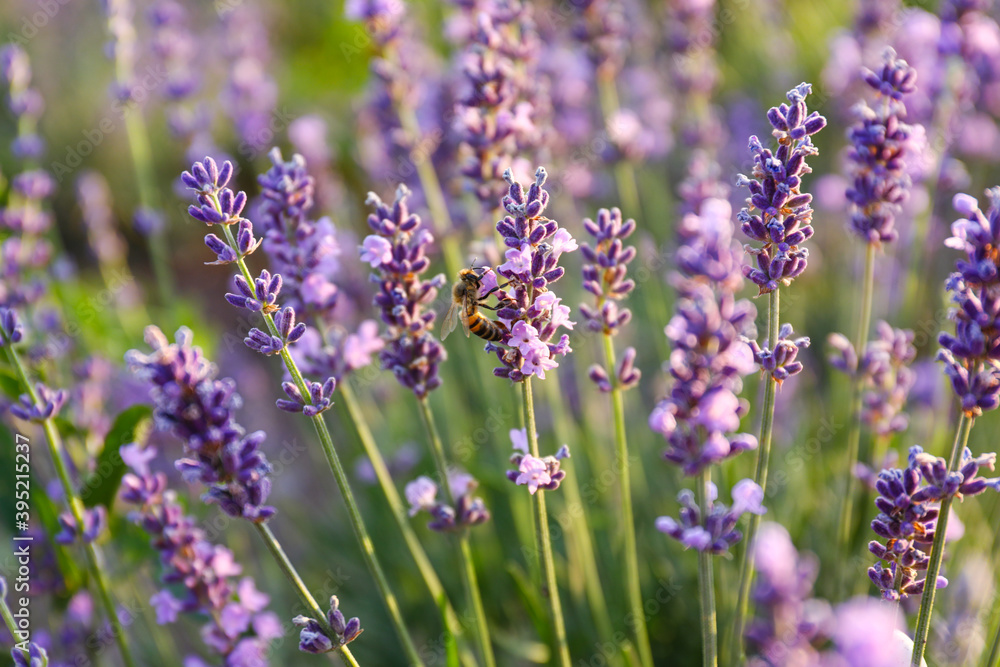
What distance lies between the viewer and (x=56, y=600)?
236cm

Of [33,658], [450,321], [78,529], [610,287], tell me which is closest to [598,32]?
[450,321]

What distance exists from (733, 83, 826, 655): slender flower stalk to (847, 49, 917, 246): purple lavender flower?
1.09ft

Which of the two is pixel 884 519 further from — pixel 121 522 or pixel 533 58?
pixel 121 522

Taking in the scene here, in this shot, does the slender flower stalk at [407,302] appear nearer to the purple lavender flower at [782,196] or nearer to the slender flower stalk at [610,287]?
the slender flower stalk at [610,287]

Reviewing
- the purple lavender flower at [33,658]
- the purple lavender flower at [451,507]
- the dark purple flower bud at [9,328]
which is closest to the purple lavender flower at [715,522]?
the purple lavender flower at [451,507]

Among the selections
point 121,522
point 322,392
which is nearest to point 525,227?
point 322,392

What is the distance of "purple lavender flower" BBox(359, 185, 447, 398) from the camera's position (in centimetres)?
171

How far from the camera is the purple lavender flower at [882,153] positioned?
1.76 metres

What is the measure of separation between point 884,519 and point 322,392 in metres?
1.17

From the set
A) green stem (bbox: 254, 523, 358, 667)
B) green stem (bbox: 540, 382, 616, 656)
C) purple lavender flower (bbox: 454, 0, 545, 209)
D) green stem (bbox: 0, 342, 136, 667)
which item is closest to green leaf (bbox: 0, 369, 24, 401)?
green stem (bbox: 0, 342, 136, 667)

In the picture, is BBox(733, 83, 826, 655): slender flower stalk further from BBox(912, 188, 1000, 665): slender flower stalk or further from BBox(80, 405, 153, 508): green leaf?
BBox(80, 405, 153, 508): green leaf

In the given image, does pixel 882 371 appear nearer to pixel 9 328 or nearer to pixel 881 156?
pixel 881 156

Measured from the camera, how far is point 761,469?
1608 mm

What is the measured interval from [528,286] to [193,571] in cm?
108
